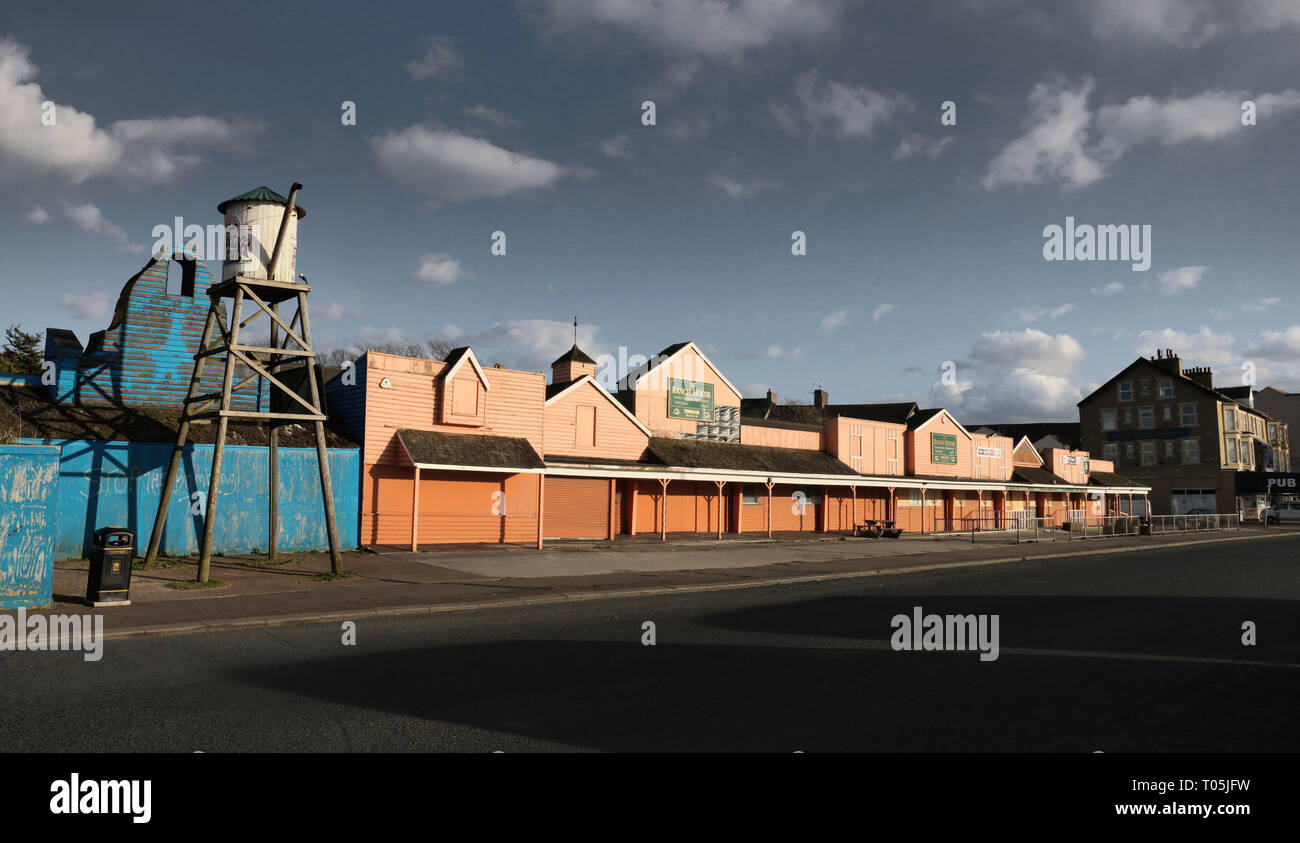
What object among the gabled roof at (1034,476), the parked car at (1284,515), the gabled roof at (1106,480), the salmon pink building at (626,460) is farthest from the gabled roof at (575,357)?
the parked car at (1284,515)

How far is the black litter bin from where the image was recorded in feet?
38.6

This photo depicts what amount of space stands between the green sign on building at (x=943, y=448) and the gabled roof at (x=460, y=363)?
25.9m

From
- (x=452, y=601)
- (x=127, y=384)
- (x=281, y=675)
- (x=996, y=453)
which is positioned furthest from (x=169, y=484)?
(x=996, y=453)

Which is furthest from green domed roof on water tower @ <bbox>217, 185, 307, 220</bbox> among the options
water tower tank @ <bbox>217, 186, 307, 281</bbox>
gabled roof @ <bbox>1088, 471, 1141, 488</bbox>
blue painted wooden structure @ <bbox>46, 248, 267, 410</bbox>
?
gabled roof @ <bbox>1088, 471, 1141, 488</bbox>

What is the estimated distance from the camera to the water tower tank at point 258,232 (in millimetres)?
16641

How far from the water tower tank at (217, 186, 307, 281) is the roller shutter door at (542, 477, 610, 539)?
12270mm

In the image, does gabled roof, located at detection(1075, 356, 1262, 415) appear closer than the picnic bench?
No

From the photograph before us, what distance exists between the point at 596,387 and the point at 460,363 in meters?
5.98

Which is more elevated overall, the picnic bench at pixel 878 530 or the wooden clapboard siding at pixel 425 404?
the wooden clapboard siding at pixel 425 404

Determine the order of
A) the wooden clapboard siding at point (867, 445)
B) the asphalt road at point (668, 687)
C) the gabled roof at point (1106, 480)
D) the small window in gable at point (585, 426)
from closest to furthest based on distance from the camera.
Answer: the asphalt road at point (668, 687) < the small window in gable at point (585, 426) < the wooden clapboard siding at point (867, 445) < the gabled roof at point (1106, 480)

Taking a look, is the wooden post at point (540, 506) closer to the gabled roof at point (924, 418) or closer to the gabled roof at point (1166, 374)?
the gabled roof at point (924, 418)

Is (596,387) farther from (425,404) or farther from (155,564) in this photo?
(155,564)

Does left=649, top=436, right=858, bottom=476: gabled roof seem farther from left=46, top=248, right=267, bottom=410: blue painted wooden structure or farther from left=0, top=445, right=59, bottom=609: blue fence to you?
left=0, top=445, right=59, bottom=609: blue fence
